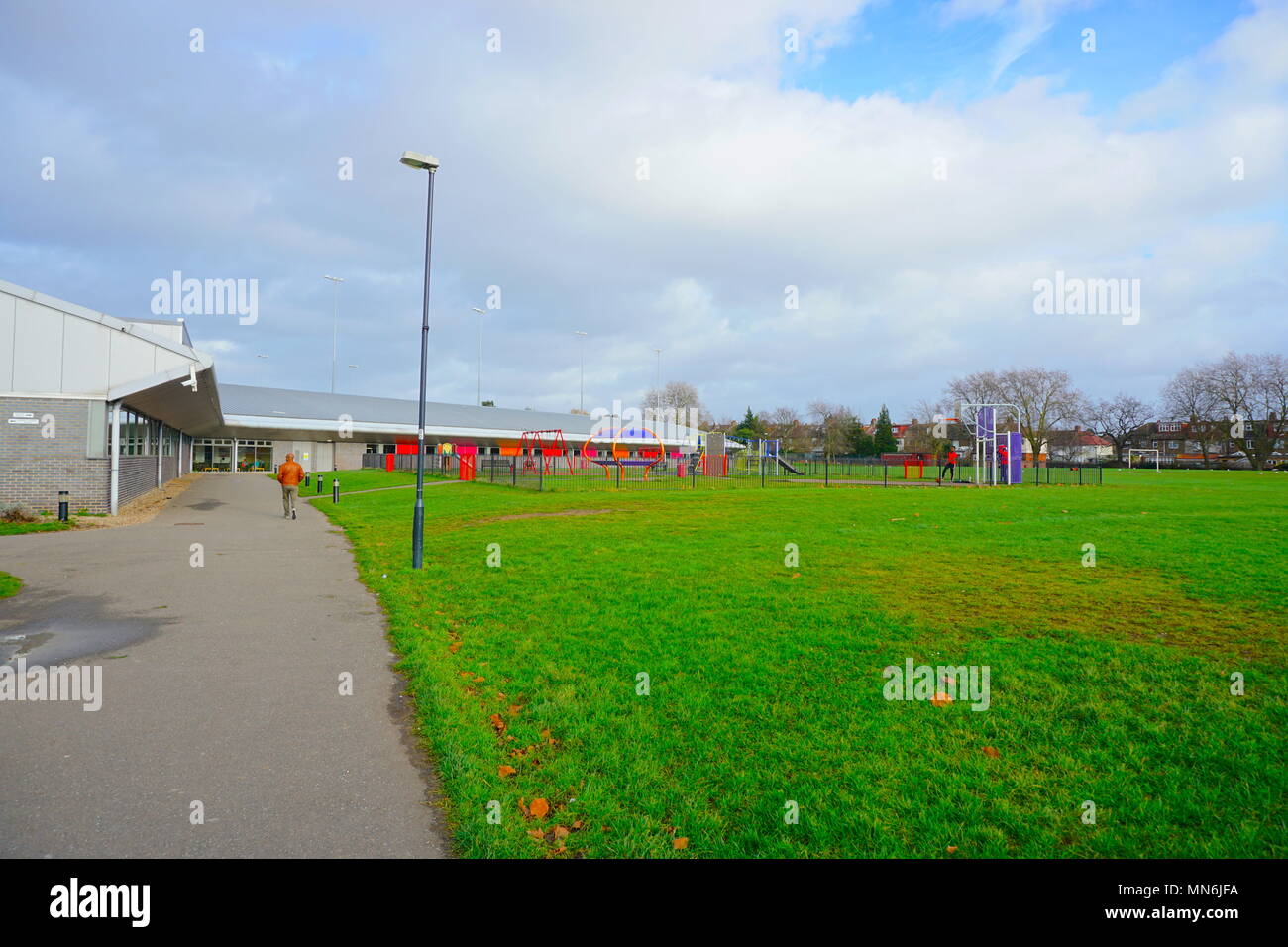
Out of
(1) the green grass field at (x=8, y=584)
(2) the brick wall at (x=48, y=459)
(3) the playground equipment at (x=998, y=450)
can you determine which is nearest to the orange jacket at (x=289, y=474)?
(2) the brick wall at (x=48, y=459)

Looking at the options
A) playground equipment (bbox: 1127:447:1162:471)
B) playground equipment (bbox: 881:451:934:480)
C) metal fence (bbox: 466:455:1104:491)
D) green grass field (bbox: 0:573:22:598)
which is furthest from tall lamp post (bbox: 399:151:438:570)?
playground equipment (bbox: 1127:447:1162:471)

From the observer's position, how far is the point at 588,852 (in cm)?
316

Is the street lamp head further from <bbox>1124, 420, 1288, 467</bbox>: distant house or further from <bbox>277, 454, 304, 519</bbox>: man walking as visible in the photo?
<bbox>1124, 420, 1288, 467</bbox>: distant house

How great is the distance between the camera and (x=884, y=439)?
314 ft

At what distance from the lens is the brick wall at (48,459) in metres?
17.5

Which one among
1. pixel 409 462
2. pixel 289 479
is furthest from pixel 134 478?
pixel 409 462

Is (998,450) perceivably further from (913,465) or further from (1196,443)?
(1196,443)

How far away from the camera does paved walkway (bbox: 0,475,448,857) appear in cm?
332

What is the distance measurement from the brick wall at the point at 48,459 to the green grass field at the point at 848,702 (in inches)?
502

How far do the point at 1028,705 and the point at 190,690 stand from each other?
6195mm

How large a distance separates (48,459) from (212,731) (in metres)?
18.4
